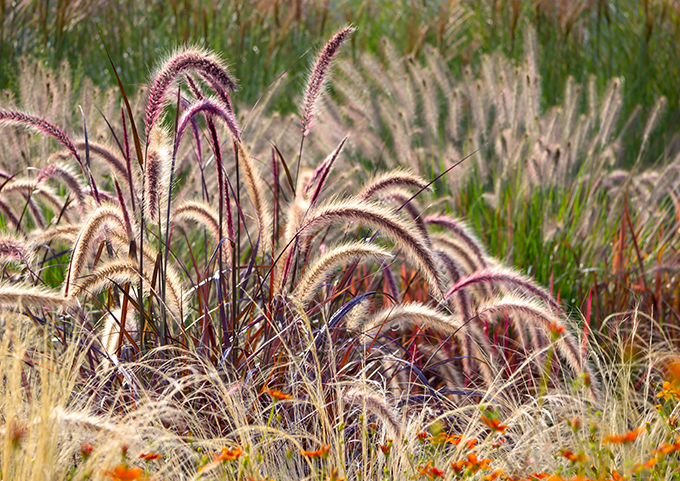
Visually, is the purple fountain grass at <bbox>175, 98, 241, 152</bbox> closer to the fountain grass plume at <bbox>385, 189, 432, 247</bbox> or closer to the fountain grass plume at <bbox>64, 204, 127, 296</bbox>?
the fountain grass plume at <bbox>64, 204, 127, 296</bbox>

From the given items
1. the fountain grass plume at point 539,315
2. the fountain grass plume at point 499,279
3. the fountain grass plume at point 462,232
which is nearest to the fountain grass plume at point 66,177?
the fountain grass plume at point 462,232

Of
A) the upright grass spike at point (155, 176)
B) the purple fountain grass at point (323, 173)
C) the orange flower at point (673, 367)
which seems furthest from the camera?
the purple fountain grass at point (323, 173)

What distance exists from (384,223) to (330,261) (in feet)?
0.76

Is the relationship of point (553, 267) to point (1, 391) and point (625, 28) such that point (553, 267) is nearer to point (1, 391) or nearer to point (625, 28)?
point (1, 391)

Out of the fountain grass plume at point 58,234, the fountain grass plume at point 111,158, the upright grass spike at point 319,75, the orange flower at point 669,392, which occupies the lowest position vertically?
the orange flower at point 669,392

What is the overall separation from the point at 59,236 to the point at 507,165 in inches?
120

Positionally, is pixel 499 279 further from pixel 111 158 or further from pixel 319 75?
pixel 111 158

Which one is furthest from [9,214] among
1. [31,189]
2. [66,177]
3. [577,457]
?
[577,457]

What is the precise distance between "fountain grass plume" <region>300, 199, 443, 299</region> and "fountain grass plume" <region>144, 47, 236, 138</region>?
0.54 meters

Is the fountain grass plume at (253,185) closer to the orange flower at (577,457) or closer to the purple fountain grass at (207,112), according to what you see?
the purple fountain grass at (207,112)

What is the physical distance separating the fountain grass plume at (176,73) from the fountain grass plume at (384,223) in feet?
1.76

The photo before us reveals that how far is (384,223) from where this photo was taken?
244cm

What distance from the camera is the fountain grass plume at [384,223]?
2432 millimetres

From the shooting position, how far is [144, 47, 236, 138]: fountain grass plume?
237 centimetres
